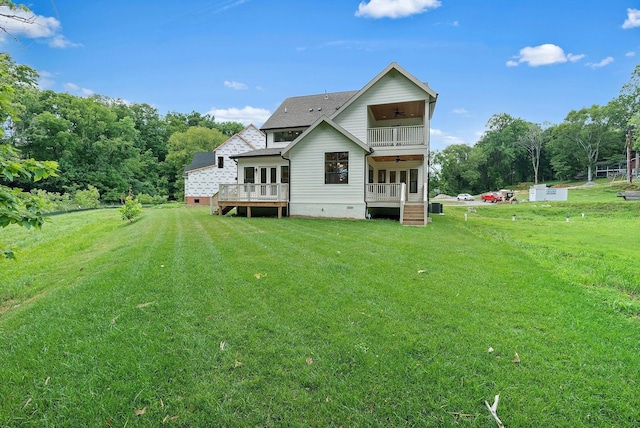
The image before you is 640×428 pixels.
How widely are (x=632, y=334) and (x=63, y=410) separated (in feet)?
18.4

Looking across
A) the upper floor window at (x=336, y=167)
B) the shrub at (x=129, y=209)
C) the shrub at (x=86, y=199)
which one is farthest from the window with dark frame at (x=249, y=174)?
the shrub at (x=86, y=199)

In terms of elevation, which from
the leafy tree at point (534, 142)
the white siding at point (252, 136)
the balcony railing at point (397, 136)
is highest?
the leafy tree at point (534, 142)

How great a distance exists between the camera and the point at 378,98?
48.6ft

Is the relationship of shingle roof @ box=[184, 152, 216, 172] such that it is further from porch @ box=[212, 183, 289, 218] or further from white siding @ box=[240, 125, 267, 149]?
porch @ box=[212, 183, 289, 218]

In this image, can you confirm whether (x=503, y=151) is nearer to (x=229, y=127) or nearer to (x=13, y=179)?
(x=229, y=127)

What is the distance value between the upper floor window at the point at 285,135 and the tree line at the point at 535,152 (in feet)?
155

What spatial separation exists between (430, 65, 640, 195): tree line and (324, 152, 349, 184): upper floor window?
162 feet

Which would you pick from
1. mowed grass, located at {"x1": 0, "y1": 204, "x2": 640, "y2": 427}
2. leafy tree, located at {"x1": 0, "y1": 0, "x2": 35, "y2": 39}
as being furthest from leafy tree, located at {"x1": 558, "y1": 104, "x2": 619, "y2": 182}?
leafy tree, located at {"x1": 0, "y1": 0, "x2": 35, "y2": 39}

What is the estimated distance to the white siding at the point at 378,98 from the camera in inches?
564

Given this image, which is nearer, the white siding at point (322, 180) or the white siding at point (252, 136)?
the white siding at point (322, 180)

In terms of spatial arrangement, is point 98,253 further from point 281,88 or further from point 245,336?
point 281,88

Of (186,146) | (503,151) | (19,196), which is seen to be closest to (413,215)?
(19,196)

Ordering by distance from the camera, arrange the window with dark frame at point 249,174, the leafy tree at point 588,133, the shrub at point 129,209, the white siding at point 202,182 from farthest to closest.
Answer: the leafy tree at point 588,133 → the white siding at point 202,182 → the window with dark frame at point 249,174 → the shrub at point 129,209

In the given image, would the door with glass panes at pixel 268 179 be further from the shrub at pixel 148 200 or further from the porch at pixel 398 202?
the shrub at pixel 148 200
